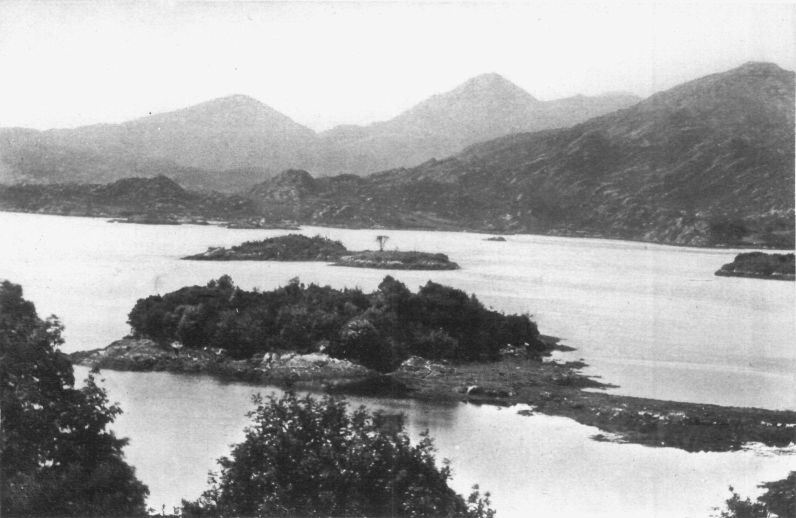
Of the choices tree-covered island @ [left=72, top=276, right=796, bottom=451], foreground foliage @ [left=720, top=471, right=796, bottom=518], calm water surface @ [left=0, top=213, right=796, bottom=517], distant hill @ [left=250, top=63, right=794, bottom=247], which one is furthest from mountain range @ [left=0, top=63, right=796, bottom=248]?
foreground foliage @ [left=720, top=471, right=796, bottom=518]

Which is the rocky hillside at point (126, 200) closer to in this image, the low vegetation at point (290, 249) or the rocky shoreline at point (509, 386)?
the low vegetation at point (290, 249)

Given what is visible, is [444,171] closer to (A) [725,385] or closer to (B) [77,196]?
(B) [77,196]

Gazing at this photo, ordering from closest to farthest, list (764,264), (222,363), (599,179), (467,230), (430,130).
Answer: (222,363), (764,264), (467,230), (430,130), (599,179)

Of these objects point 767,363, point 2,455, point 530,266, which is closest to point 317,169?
point 530,266

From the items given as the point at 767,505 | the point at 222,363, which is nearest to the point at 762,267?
the point at 222,363

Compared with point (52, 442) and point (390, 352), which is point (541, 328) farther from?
point (52, 442)

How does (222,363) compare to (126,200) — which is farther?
(126,200)

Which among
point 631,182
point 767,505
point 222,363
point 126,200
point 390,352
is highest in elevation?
point 631,182

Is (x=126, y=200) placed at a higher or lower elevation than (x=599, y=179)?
lower
